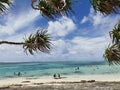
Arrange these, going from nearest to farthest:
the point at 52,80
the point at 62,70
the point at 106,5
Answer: the point at 106,5
the point at 52,80
the point at 62,70

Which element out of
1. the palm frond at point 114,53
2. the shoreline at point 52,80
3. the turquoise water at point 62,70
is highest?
the turquoise water at point 62,70

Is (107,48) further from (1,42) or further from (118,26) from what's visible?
(1,42)

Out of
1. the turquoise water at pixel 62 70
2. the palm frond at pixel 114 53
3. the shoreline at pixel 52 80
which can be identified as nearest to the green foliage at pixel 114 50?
the palm frond at pixel 114 53

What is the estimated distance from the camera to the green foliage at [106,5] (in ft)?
31.5

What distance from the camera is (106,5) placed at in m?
9.80

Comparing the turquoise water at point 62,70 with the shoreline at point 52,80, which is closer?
the shoreline at point 52,80

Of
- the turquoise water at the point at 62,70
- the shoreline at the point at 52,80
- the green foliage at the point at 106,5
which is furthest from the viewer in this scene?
the turquoise water at the point at 62,70

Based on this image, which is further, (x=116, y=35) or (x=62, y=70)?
(x=62, y=70)

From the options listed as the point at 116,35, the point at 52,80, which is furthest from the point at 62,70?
the point at 116,35

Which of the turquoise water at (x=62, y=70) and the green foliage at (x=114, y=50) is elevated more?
the turquoise water at (x=62, y=70)

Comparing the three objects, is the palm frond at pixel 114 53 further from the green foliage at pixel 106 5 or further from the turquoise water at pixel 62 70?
the turquoise water at pixel 62 70

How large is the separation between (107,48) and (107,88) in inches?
559

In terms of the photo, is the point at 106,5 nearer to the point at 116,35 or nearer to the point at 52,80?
the point at 116,35

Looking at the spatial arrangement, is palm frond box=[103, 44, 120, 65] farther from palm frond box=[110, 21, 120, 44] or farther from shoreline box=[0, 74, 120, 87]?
shoreline box=[0, 74, 120, 87]
